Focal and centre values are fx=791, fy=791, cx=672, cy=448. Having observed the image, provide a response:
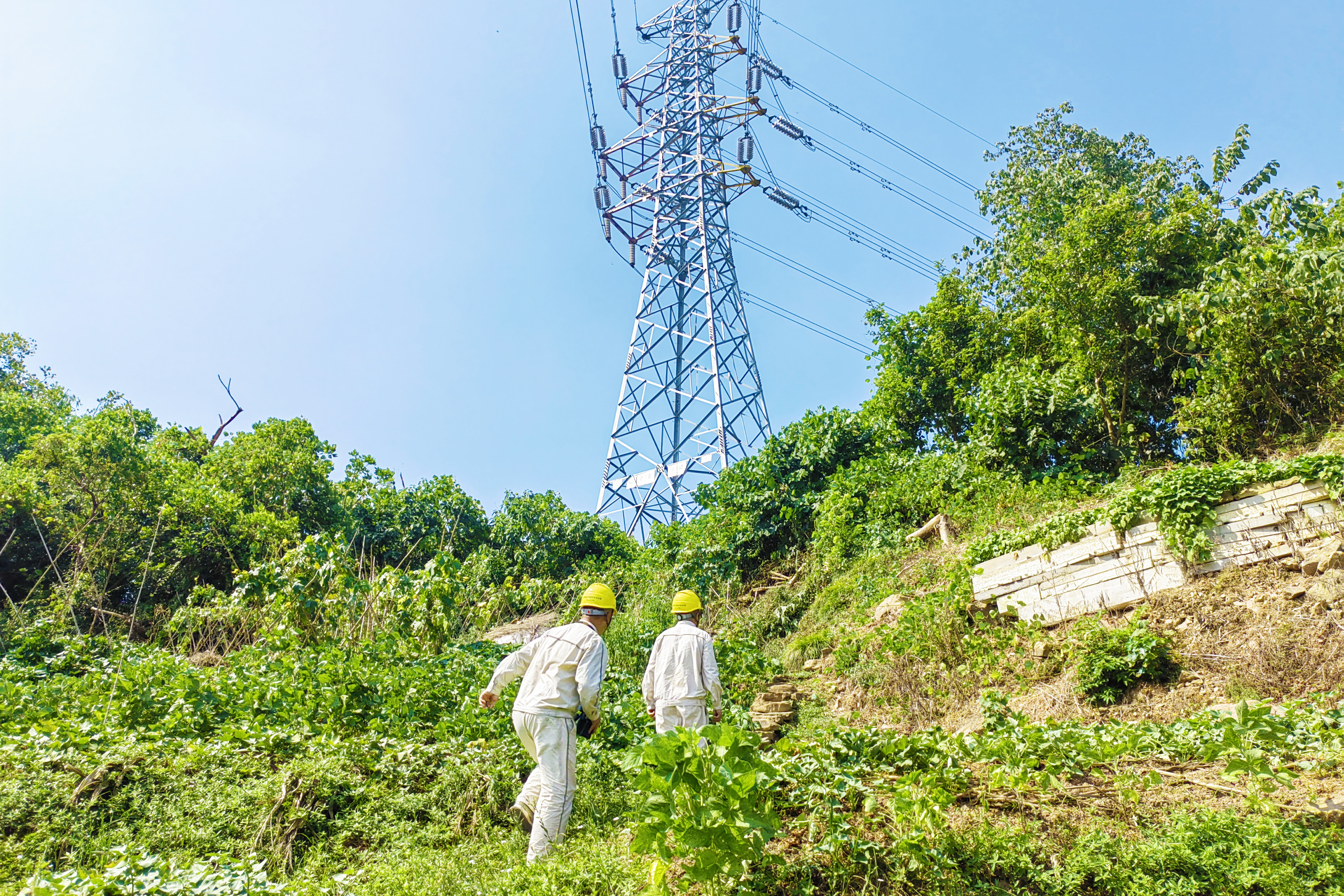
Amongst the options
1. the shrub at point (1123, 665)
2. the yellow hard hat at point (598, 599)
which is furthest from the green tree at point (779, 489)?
the yellow hard hat at point (598, 599)

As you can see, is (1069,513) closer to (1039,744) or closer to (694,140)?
(1039,744)

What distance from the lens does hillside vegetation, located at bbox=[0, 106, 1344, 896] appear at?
4.09m

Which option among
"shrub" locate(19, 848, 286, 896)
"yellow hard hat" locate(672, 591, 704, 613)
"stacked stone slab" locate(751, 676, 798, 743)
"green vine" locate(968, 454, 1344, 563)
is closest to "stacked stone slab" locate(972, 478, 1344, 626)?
"green vine" locate(968, 454, 1344, 563)

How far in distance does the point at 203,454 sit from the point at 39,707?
16618mm

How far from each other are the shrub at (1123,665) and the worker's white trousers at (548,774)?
484 centimetres

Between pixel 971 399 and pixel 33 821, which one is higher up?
pixel 971 399

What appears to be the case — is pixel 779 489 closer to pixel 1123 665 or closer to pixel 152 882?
pixel 1123 665

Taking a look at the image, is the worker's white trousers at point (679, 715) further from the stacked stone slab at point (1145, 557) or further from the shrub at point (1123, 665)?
the stacked stone slab at point (1145, 557)

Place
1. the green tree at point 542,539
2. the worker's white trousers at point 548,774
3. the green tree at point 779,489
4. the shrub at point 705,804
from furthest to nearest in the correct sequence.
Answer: the green tree at point 542,539
the green tree at point 779,489
the worker's white trousers at point 548,774
the shrub at point 705,804

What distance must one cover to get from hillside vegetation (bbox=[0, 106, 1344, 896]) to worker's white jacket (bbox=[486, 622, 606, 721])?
81cm

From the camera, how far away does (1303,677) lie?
6.35 metres

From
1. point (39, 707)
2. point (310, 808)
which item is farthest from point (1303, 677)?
point (39, 707)

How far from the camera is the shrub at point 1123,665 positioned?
7.09m

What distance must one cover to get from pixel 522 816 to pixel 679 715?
1.48 metres
